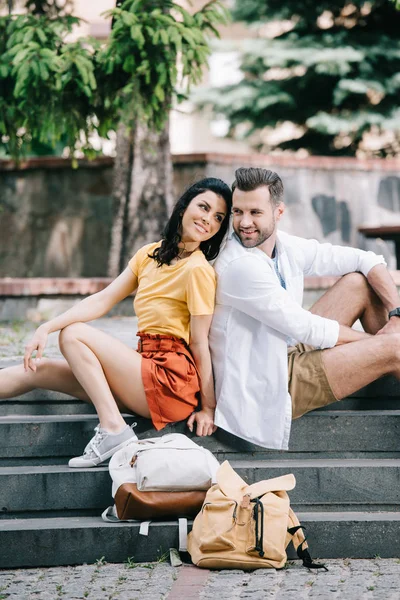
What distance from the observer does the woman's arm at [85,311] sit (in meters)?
4.77

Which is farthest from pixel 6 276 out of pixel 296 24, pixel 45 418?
pixel 45 418

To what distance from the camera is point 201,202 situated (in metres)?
4.83

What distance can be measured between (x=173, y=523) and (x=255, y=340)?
983mm

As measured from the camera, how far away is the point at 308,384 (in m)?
4.80

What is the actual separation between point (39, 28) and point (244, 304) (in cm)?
488

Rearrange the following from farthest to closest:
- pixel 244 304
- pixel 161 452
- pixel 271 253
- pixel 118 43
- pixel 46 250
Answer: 1. pixel 46 250
2. pixel 118 43
3. pixel 271 253
4. pixel 244 304
5. pixel 161 452

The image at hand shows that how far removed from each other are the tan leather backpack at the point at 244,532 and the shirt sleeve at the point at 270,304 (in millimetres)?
813

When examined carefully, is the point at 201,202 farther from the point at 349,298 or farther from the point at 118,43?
the point at 118,43

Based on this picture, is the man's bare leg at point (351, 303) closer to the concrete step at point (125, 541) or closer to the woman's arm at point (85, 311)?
the woman's arm at point (85, 311)

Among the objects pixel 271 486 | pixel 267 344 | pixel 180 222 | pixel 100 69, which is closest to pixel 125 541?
pixel 271 486

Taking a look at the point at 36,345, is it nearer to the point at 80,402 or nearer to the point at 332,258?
the point at 80,402

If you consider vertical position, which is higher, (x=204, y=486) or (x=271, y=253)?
(x=271, y=253)

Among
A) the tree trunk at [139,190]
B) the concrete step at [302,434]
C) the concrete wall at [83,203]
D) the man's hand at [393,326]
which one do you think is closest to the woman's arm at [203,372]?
the concrete step at [302,434]

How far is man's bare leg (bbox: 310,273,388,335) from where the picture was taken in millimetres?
5176
